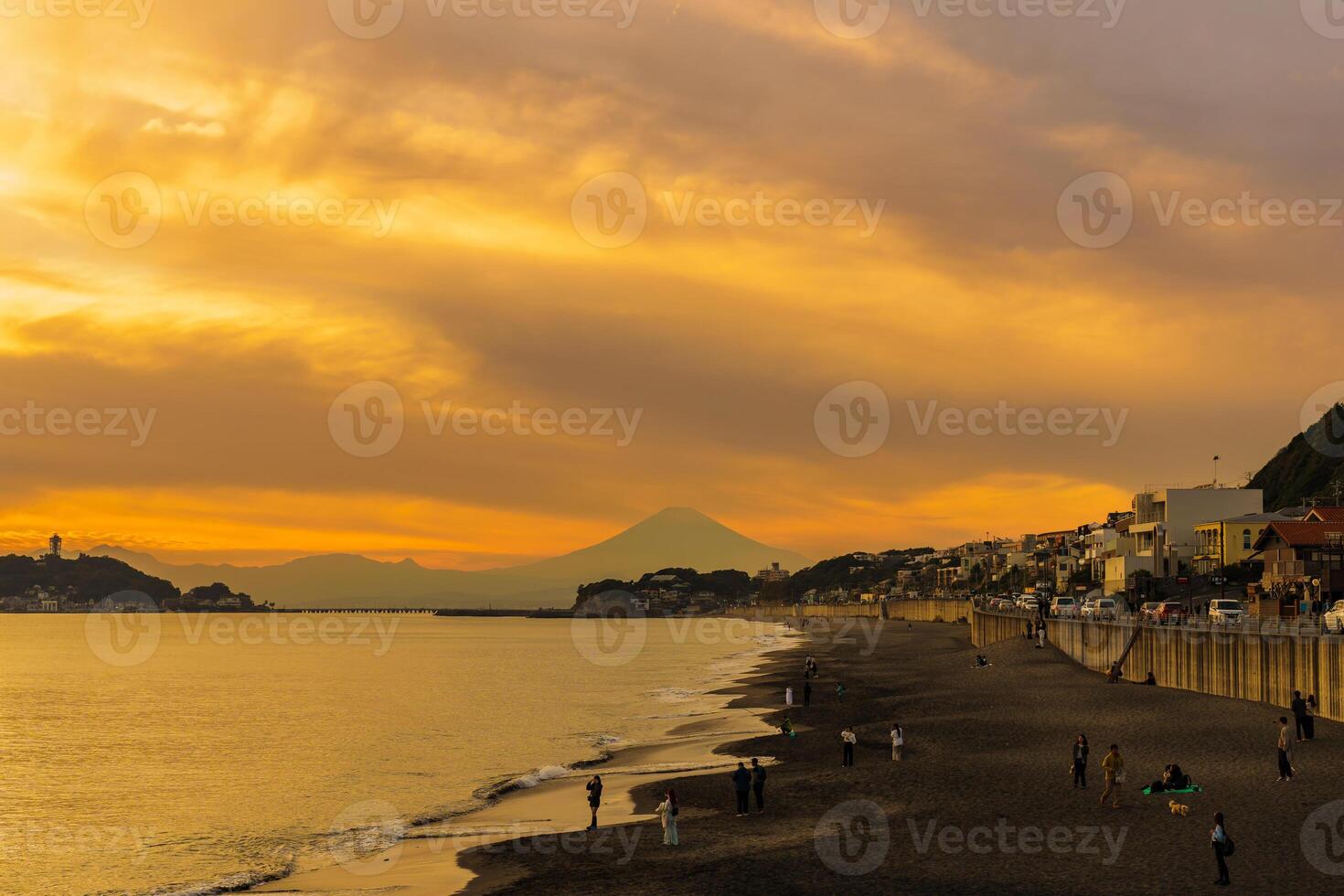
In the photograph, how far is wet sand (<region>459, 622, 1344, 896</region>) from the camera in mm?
28109

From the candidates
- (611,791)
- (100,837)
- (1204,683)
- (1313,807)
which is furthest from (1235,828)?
(100,837)

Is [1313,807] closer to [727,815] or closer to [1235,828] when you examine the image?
[1235,828]

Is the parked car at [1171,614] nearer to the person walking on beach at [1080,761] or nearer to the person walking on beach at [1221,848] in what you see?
the person walking on beach at [1080,761]

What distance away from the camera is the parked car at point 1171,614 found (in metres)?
67.9

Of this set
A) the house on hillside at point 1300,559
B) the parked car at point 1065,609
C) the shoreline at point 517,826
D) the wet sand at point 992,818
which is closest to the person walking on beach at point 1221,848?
the wet sand at point 992,818

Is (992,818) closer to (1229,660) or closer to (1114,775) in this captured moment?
(1114,775)

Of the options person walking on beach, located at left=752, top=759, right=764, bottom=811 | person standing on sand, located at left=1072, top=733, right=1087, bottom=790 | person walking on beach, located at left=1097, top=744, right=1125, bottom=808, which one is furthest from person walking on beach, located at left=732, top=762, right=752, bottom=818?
person walking on beach, located at left=1097, top=744, right=1125, bottom=808

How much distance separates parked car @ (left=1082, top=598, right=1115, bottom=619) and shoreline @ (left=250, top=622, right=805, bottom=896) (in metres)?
30.2

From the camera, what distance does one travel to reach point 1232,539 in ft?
426

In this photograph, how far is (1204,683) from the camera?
56625 mm

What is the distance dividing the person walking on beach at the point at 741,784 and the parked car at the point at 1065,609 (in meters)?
57.2

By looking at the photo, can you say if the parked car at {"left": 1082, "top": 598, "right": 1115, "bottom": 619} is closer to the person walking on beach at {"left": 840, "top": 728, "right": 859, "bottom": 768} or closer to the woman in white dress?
the person walking on beach at {"left": 840, "top": 728, "right": 859, "bottom": 768}

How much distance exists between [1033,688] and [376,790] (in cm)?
3655

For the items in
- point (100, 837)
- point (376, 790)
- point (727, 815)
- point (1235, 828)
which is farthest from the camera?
point (376, 790)
